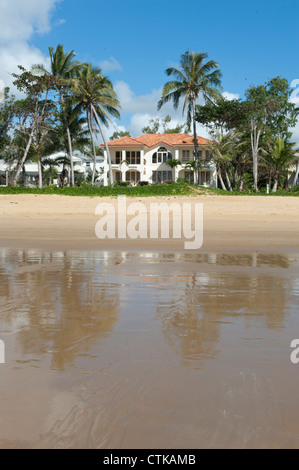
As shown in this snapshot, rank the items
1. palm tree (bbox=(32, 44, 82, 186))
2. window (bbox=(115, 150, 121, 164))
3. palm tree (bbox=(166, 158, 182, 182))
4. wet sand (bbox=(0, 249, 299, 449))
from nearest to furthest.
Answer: wet sand (bbox=(0, 249, 299, 449)) < palm tree (bbox=(32, 44, 82, 186)) < palm tree (bbox=(166, 158, 182, 182)) < window (bbox=(115, 150, 121, 164))

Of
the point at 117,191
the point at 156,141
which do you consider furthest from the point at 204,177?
the point at 117,191

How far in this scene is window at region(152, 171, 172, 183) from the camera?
49.0 meters

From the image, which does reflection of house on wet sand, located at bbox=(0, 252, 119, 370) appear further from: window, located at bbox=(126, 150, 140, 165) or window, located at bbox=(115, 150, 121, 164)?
window, located at bbox=(115, 150, 121, 164)

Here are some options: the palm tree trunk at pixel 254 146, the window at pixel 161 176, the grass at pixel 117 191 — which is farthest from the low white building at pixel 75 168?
the grass at pixel 117 191

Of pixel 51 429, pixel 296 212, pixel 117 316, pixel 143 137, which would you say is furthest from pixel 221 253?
pixel 143 137

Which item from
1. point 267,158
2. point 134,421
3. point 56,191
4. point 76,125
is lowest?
point 134,421

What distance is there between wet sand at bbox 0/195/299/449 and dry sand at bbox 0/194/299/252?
95.2 inches

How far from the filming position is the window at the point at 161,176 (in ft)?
161

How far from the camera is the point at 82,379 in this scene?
2.89 m

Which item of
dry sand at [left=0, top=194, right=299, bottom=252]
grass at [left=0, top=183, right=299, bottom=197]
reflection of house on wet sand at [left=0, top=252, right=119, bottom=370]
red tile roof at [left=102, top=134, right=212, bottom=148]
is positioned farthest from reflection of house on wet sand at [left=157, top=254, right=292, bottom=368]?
red tile roof at [left=102, top=134, right=212, bottom=148]

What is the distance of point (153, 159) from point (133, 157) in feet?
7.62

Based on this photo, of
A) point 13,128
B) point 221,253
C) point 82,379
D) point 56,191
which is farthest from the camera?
point 13,128

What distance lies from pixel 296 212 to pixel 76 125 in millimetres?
27795

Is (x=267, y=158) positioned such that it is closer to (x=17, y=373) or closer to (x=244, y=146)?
(x=244, y=146)
